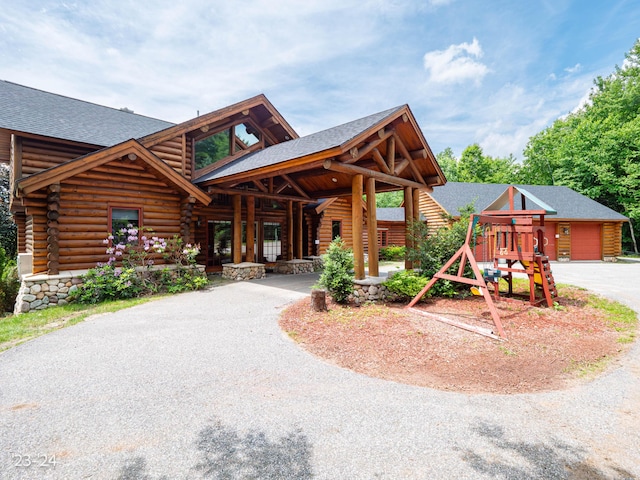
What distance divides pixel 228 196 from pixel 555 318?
1186cm

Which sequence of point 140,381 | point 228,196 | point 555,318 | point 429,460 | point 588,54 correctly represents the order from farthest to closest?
point 588,54, point 228,196, point 555,318, point 140,381, point 429,460

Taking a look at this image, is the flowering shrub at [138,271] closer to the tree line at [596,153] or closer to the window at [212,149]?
the window at [212,149]

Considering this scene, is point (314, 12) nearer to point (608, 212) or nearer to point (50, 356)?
point (50, 356)

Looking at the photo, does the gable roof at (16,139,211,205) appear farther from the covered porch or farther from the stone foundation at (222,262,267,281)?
the stone foundation at (222,262,267,281)

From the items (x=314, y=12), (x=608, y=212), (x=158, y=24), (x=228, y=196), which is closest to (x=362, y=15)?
Answer: (x=314, y=12)

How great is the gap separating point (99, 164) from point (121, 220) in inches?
75.0

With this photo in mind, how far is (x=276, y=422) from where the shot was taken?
290cm

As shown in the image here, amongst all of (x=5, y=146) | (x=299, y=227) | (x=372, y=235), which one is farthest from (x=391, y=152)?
(x=5, y=146)

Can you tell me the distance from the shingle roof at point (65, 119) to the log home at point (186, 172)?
43mm

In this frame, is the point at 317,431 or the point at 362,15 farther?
the point at 362,15

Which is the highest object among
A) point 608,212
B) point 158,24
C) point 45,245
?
point 158,24

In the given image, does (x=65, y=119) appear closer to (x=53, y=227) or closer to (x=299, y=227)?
(x=53, y=227)

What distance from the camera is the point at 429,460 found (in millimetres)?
2393

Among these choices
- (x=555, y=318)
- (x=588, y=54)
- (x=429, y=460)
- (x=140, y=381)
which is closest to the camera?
(x=429, y=460)
